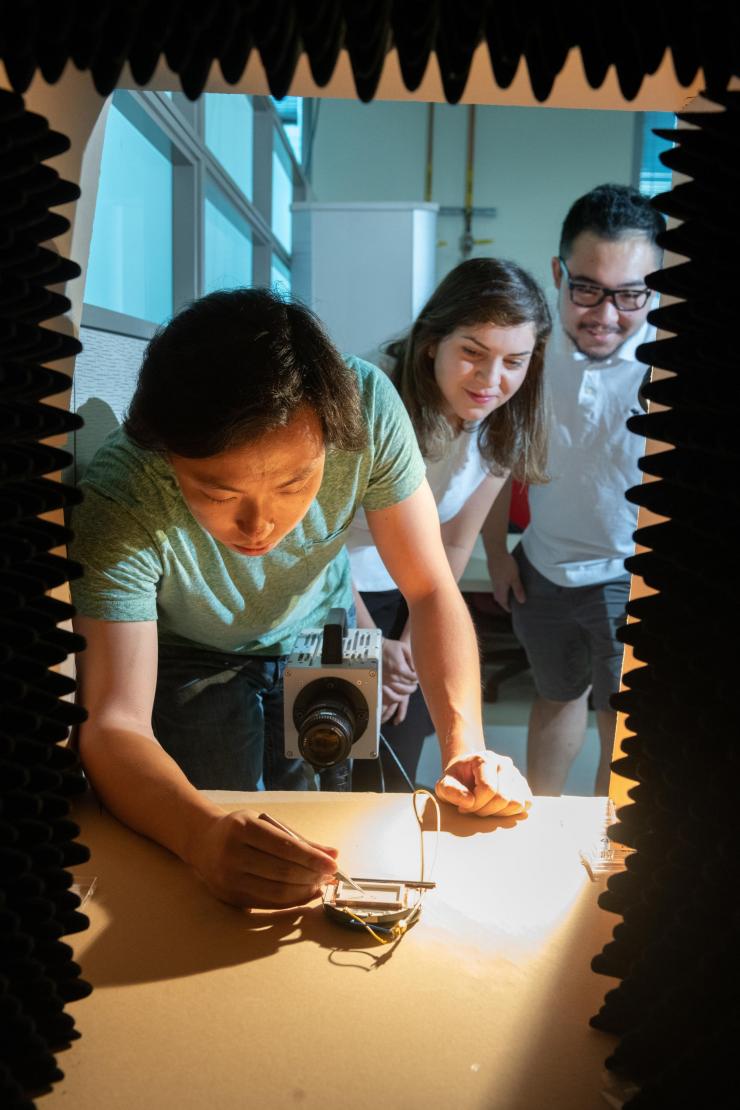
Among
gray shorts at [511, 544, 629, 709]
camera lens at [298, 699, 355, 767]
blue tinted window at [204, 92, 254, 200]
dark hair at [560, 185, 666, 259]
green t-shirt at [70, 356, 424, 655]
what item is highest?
blue tinted window at [204, 92, 254, 200]

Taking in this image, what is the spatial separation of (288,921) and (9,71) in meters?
0.64

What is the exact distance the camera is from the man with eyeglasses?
1848 millimetres

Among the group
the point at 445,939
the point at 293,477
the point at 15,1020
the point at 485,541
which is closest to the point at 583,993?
the point at 445,939

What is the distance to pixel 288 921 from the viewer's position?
31.4 inches

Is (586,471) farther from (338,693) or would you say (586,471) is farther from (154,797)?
(154,797)

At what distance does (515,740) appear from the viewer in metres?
3.25

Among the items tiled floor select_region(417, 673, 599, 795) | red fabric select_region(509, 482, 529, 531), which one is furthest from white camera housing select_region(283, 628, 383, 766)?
red fabric select_region(509, 482, 529, 531)

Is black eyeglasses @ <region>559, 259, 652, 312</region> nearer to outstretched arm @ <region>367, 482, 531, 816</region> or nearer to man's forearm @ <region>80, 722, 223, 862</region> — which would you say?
outstretched arm @ <region>367, 482, 531, 816</region>

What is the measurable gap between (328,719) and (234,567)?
354 mm

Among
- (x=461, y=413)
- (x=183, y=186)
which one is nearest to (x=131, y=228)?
(x=183, y=186)

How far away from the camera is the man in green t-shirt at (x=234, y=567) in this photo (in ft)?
2.89

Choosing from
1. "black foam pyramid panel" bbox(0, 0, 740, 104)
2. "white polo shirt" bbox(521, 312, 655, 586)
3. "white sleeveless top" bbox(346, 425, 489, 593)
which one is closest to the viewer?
"black foam pyramid panel" bbox(0, 0, 740, 104)

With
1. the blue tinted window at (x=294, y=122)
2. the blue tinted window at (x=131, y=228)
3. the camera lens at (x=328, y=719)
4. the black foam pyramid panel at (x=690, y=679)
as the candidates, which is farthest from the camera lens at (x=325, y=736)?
the blue tinted window at (x=294, y=122)

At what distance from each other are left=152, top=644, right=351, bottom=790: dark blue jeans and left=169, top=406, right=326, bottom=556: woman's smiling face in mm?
358
